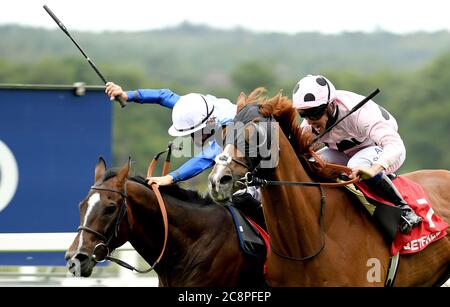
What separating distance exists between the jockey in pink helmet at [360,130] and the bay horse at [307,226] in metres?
0.20

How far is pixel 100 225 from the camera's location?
5746 mm

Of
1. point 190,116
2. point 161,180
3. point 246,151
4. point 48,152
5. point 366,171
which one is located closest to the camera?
point 246,151

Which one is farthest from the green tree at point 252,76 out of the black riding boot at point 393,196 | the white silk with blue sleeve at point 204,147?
the black riding boot at point 393,196

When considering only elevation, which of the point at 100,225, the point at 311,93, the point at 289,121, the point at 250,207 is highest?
the point at 311,93

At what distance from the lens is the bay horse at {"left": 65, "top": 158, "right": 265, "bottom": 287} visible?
19.0 ft

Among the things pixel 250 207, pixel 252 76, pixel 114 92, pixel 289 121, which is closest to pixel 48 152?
pixel 114 92

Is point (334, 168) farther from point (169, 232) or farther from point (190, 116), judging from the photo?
point (169, 232)

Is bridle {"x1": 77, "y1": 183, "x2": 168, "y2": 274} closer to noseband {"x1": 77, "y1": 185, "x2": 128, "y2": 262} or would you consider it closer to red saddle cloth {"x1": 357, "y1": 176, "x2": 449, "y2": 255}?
noseband {"x1": 77, "y1": 185, "x2": 128, "y2": 262}

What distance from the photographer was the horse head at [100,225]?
5676mm

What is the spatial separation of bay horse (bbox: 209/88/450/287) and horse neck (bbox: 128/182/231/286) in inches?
19.8

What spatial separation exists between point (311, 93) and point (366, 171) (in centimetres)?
63

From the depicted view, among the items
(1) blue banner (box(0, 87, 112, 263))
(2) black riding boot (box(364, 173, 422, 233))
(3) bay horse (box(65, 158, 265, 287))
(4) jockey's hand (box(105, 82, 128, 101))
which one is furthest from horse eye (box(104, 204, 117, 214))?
(1) blue banner (box(0, 87, 112, 263))

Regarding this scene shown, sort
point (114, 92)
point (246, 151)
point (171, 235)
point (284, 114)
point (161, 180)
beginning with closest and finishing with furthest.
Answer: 1. point (246, 151)
2. point (284, 114)
3. point (171, 235)
4. point (161, 180)
5. point (114, 92)

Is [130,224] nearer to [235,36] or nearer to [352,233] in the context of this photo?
[352,233]
